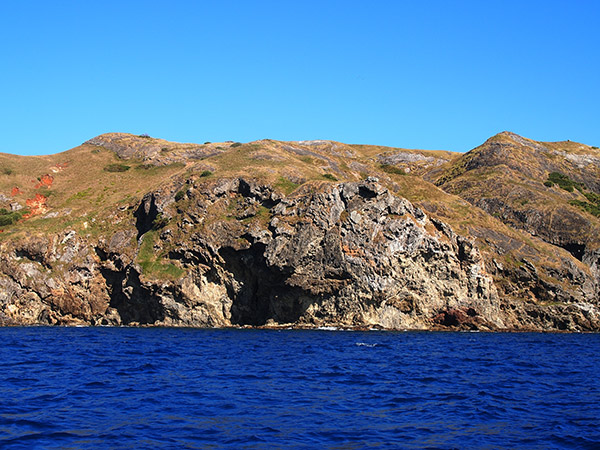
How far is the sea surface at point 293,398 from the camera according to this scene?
1842 cm

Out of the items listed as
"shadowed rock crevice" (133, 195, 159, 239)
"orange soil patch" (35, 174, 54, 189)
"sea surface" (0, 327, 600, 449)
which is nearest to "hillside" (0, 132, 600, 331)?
"shadowed rock crevice" (133, 195, 159, 239)

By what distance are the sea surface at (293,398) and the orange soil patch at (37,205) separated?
204 feet

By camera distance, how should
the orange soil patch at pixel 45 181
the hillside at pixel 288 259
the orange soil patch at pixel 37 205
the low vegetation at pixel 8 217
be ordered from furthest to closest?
the orange soil patch at pixel 45 181 → the orange soil patch at pixel 37 205 → the low vegetation at pixel 8 217 → the hillside at pixel 288 259

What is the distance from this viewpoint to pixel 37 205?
105 metres

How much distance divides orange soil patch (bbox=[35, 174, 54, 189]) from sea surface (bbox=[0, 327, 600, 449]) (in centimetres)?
7868

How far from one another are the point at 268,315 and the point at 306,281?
755 cm

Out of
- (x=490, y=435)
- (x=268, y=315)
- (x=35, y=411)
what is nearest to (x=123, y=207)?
(x=268, y=315)

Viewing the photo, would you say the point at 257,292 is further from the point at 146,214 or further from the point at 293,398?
the point at 293,398

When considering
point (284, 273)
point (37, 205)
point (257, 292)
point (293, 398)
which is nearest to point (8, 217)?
point (37, 205)

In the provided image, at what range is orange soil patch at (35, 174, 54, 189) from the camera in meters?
116

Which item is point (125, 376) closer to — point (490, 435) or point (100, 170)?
point (490, 435)

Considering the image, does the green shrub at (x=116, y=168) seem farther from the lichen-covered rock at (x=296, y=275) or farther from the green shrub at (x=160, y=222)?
the green shrub at (x=160, y=222)

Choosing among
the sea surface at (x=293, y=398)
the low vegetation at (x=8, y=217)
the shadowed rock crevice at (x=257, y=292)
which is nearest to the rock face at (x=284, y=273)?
the shadowed rock crevice at (x=257, y=292)

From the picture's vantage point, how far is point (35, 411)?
70.1 feet
